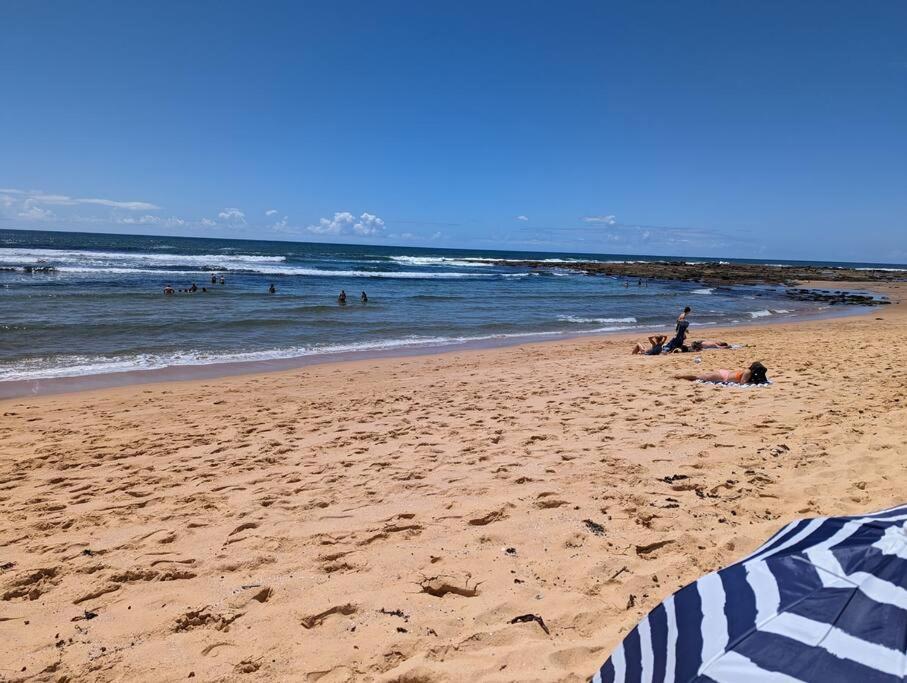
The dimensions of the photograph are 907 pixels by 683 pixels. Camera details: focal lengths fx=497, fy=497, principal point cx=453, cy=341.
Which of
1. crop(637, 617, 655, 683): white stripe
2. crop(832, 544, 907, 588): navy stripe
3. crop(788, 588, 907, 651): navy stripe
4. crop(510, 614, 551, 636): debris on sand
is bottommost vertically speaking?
crop(510, 614, 551, 636): debris on sand

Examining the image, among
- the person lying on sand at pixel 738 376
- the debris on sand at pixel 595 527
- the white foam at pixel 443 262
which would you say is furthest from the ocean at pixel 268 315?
the white foam at pixel 443 262

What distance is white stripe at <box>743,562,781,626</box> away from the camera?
156 centimetres

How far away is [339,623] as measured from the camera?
2.99 metres

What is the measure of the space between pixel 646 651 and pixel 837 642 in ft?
2.03

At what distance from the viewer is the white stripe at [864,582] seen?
1.46 meters

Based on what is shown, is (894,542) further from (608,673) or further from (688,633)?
(608,673)

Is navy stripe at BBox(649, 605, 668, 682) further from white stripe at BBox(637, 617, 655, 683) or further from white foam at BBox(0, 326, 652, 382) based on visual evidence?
white foam at BBox(0, 326, 652, 382)

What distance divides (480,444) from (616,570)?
2.63 meters

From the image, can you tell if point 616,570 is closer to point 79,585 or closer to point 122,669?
point 122,669

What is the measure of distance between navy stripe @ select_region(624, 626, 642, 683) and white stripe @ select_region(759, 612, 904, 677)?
494 millimetres

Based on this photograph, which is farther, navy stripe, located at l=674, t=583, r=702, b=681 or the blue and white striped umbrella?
navy stripe, located at l=674, t=583, r=702, b=681

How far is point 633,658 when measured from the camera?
1.88 metres

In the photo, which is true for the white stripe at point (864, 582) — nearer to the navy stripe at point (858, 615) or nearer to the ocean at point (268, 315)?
the navy stripe at point (858, 615)

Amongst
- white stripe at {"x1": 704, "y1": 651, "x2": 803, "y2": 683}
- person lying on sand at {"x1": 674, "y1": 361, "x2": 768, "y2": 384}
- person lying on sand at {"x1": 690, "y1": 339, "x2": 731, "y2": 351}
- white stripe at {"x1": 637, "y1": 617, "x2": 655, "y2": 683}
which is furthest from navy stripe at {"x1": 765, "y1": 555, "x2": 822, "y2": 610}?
person lying on sand at {"x1": 690, "y1": 339, "x2": 731, "y2": 351}
